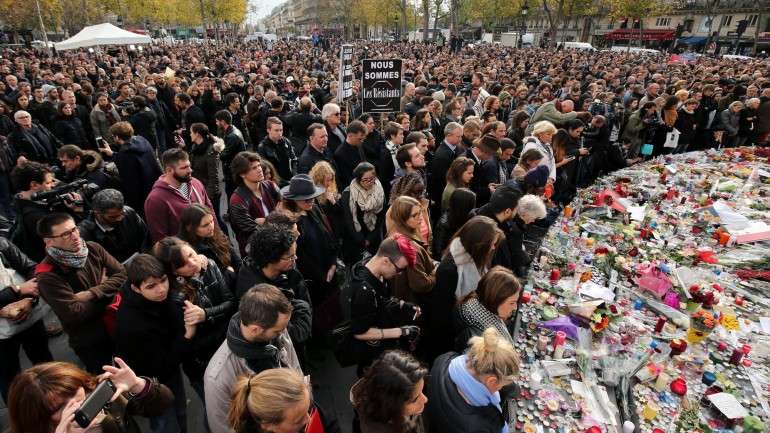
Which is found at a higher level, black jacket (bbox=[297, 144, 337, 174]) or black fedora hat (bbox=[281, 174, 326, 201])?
black fedora hat (bbox=[281, 174, 326, 201])

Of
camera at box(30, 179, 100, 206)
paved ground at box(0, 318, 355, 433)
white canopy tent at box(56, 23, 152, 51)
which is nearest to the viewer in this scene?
paved ground at box(0, 318, 355, 433)

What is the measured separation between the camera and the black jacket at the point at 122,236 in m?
3.43

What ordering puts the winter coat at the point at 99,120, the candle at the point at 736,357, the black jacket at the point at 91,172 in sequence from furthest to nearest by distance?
the winter coat at the point at 99,120, the black jacket at the point at 91,172, the candle at the point at 736,357

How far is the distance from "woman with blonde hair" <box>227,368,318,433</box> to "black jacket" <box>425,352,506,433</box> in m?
0.76

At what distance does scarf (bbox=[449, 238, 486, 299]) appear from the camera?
3006 millimetres

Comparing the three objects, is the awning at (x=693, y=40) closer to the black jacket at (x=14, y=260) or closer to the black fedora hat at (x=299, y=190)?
the black fedora hat at (x=299, y=190)

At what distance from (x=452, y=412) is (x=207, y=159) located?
4.66 m

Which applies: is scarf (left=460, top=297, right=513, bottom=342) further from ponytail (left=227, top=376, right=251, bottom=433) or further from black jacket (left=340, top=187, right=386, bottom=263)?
black jacket (left=340, top=187, right=386, bottom=263)

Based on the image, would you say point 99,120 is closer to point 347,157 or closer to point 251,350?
point 347,157

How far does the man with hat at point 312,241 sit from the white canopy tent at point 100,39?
1778 cm

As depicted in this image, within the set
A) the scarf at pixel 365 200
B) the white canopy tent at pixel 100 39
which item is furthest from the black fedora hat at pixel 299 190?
the white canopy tent at pixel 100 39

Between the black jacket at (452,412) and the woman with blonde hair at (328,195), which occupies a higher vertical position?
the woman with blonde hair at (328,195)

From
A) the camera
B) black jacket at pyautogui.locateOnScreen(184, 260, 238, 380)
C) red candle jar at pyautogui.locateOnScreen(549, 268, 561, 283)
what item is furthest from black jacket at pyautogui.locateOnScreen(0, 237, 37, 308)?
red candle jar at pyautogui.locateOnScreen(549, 268, 561, 283)

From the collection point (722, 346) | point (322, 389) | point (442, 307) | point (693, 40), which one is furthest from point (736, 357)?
point (693, 40)
